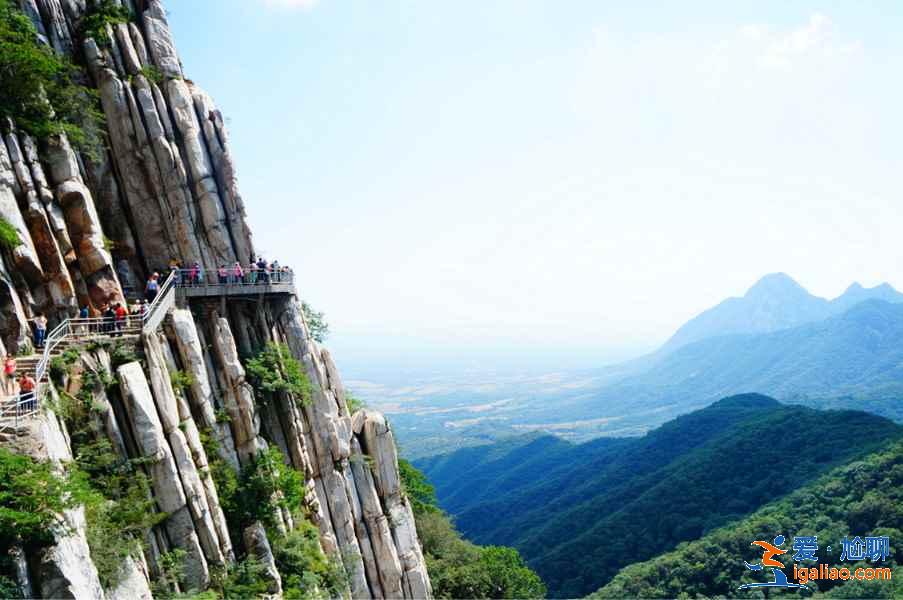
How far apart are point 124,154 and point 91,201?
369 centimetres

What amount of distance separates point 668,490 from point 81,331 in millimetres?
94944

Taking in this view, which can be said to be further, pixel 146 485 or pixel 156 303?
pixel 156 303

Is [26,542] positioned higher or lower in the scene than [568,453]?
higher

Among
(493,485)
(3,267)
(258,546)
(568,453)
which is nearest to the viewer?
(3,267)

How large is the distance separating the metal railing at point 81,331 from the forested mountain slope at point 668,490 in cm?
7120

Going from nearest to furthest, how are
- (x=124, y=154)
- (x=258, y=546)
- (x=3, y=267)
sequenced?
(x=3, y=267), (x=258, y=546), (x=124, y=154)

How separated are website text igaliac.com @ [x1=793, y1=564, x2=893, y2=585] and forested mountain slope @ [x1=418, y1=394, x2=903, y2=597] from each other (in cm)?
2470

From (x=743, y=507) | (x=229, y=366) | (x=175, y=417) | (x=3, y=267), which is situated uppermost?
(x=3, y=267)

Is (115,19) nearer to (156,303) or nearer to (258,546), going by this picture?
(156,303)

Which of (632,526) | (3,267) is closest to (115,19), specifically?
(3,267)

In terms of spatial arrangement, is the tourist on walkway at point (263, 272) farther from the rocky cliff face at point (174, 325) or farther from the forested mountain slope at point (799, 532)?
the forested mountain slope at point (799, 532)

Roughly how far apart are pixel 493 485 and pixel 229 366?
6475 inches

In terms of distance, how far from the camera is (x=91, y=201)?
87.4 ft

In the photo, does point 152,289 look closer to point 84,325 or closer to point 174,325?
point 174,325
